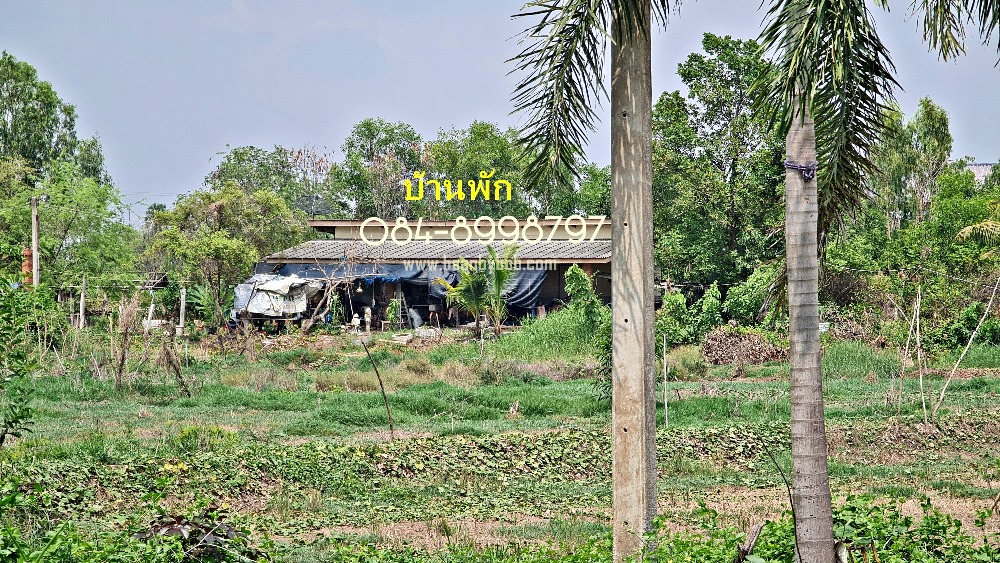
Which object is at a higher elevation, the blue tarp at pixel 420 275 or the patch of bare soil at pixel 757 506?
the blue tarp at pixel 420 275

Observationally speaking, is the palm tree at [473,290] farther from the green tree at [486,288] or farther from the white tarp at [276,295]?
the white tarp at [276,295]

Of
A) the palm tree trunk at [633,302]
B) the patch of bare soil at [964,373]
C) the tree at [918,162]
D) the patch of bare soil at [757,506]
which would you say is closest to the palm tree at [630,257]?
the palm tree trunk at [633,302]

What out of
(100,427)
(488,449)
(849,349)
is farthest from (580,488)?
(849,349)

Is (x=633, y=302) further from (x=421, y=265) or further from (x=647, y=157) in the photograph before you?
(x=421, y=265)

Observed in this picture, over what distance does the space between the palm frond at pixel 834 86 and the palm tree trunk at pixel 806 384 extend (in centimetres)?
28

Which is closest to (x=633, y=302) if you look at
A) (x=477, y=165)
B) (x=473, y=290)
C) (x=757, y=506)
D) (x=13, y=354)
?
(x=757, y=506)

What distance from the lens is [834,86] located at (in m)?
5.98

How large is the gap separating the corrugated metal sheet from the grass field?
1127cm

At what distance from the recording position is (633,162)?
5.98 meters

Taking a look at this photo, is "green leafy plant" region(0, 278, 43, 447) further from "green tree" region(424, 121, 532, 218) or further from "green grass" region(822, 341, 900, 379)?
"green tree" region(424, 121, 532, 218)

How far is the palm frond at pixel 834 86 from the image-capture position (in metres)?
5.49

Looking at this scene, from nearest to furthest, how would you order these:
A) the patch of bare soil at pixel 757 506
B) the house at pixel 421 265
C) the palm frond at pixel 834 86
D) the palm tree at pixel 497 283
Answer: the palm frond at pixel 834 86, the patch of bare soil at pixel 757 506, the palm tree at pixel 497 283, the house at pixel 421 265

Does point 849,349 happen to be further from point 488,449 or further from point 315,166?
point 315,166

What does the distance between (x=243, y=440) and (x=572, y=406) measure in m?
5.72
